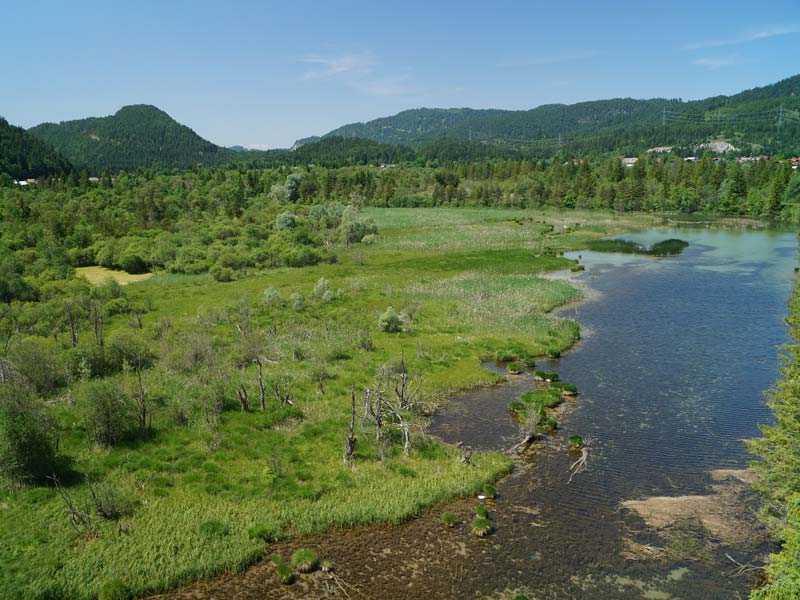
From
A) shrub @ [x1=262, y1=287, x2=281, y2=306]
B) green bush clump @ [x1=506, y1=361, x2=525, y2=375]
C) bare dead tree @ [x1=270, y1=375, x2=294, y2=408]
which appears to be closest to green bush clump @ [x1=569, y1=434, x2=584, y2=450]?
green bush clump @ [x1=506, y1=361, x2=525, y2=375]

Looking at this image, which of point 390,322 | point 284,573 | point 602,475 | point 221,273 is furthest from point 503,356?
point 221,273

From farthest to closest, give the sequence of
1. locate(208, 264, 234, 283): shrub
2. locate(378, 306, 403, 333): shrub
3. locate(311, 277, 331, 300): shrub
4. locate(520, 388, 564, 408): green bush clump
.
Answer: locate(208, 264, 234, 283): shrub < locate(311, 277, 331, 300): shrub < locate(378, 306, 403, 333): shrub < locate(520, 388, 564, 408): green bush clump

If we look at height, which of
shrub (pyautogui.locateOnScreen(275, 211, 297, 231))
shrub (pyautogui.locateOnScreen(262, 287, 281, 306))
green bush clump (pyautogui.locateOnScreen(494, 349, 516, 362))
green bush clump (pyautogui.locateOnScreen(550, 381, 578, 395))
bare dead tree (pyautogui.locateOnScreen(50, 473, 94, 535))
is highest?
shrub (pyautogui.locateOnScreen(275, 211, 297, 231))

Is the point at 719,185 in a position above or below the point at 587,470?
above

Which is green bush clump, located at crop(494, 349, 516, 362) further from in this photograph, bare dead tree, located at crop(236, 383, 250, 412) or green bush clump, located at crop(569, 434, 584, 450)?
bare dead tree, located at crop(236, 383, 250, 412)

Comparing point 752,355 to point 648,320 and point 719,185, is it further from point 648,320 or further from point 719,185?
point 719,185

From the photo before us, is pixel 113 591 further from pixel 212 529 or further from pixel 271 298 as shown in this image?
pixel 271 298

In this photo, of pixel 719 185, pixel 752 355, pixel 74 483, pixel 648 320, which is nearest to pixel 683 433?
pixel 752 355
